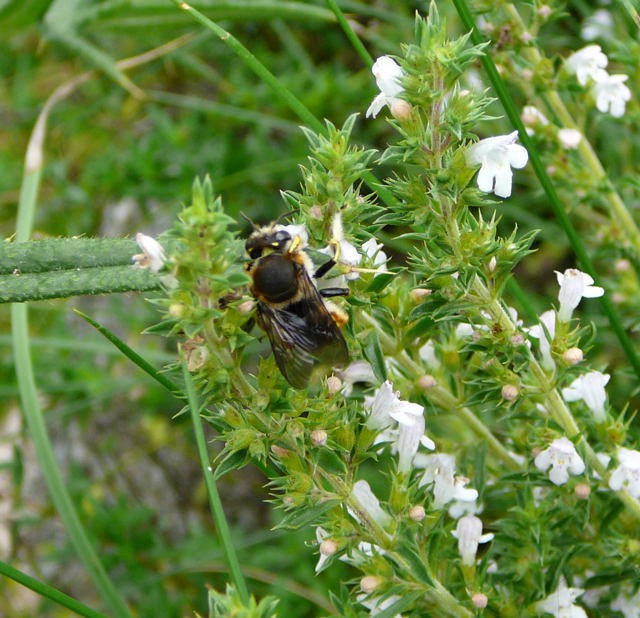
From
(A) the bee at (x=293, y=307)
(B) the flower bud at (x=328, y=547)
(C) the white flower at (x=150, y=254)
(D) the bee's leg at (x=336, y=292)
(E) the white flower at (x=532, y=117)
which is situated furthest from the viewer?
(E) the white flower at (x=532, y=117)

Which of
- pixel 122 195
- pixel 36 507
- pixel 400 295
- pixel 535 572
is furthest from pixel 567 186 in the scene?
pixel 36 507

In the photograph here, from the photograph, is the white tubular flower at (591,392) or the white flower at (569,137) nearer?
the white tubular flower at (591,392)

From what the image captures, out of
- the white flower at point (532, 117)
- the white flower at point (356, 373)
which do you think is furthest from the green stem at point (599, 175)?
the white flower at point (356, 373)

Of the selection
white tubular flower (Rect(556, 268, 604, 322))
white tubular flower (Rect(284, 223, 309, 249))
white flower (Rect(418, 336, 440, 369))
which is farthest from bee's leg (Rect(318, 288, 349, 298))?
white tubular flower (Rect(556, 268, 604, 322))

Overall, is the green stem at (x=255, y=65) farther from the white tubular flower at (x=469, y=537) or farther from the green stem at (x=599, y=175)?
the green stem at (x=599, y=175)

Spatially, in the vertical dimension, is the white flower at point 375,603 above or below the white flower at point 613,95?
below

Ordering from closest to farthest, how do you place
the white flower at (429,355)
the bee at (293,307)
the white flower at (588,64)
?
1. the bee at (293,307)
2. the white flower at (429,355)
3. the white flower at (588,64)

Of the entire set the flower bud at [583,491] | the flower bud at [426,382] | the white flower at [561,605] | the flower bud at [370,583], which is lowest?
the white flower at [561,605]

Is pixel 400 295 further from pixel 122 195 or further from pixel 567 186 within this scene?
pixel 122 195
